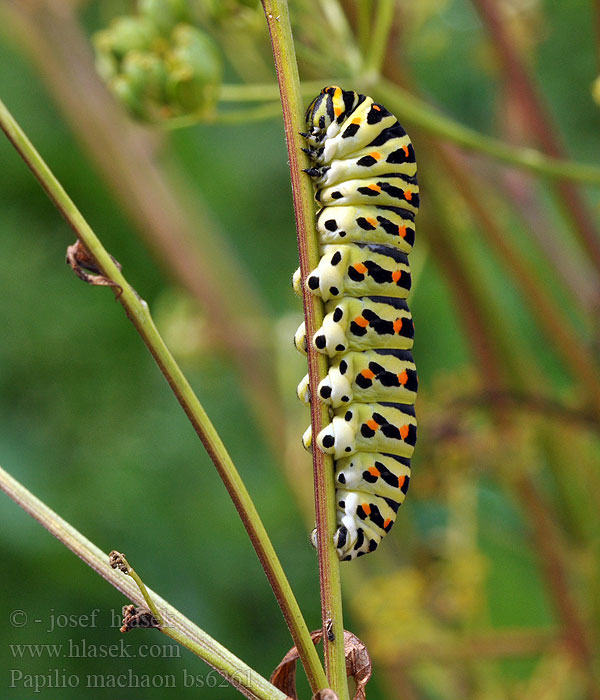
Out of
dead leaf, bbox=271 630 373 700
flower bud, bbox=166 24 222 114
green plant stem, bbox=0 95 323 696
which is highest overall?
flower bud, bbox=166 24 222 114

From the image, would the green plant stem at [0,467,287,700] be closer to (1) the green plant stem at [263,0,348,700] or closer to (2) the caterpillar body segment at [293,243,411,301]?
(1) the green plant stem at [263,0,348,700]

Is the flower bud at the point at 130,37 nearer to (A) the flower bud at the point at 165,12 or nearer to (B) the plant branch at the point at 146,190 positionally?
(A) the flower bud at the point at 165,12

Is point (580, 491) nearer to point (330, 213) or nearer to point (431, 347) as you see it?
point (330, 213)

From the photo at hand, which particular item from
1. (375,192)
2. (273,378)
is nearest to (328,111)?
(375,192)

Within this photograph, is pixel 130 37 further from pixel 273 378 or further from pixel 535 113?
pixel 273 378

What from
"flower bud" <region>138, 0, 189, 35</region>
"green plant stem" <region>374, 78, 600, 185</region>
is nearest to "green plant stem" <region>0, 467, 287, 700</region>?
"green plant stem" <region>374, 78, 600, 185</region>

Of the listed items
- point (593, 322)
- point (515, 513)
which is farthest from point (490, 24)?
point (515, 513)
